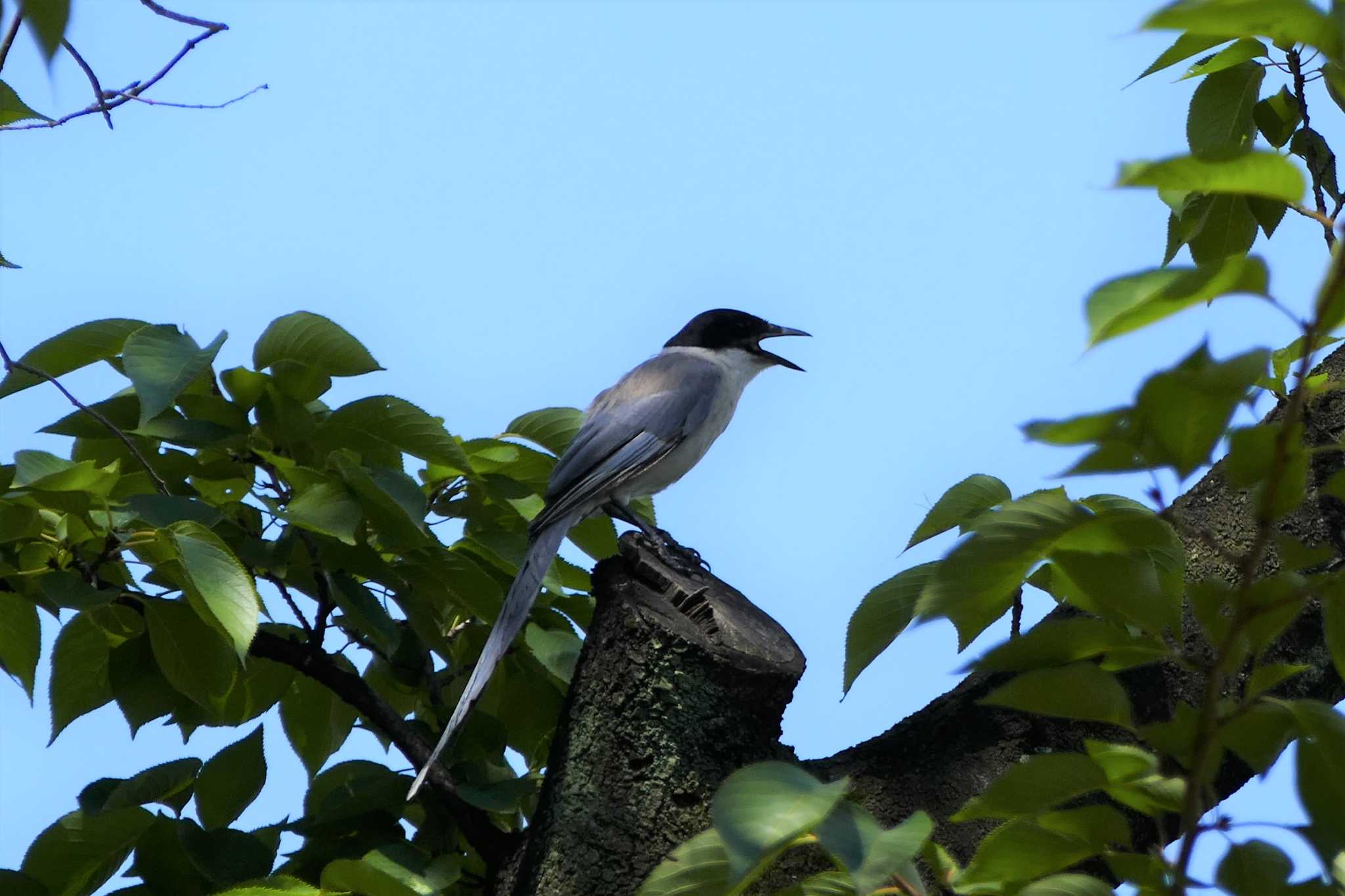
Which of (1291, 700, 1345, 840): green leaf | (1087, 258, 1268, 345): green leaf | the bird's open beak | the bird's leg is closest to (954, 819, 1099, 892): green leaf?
(1291, 700, 1345, 840): green leaf

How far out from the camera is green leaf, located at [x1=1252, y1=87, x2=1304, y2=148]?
314 centimetres

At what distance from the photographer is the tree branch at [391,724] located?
3295 mm

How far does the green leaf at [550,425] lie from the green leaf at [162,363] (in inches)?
38.9

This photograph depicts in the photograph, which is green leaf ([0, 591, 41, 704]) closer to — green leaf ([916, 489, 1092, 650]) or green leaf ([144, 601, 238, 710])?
green leaf ([144, 601, 238, 710])

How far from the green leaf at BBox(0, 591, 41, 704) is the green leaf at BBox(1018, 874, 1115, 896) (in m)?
2.39

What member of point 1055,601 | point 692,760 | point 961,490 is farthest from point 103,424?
point 1055,601

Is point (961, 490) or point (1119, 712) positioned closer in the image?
point (1119, 712)

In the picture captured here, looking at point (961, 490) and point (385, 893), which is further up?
point (961, 490)

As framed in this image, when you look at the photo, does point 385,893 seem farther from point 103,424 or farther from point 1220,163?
point 1220,163

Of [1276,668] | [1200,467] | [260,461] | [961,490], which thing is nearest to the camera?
[1200,467]

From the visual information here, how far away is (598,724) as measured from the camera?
9.90 ft

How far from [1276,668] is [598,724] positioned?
5.69ft

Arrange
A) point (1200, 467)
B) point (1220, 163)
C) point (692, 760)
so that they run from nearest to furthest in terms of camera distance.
Answer: 1. point (1220, 163)
2. point (1200, 467)
3. point (692, 760)

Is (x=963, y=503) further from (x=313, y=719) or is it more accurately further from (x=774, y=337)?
(x=774, y=337)
